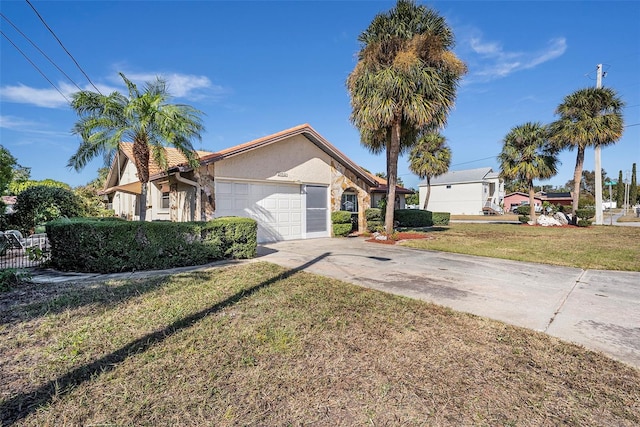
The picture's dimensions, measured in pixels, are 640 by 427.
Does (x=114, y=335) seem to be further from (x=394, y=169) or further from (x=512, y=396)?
(x=394, y=169)

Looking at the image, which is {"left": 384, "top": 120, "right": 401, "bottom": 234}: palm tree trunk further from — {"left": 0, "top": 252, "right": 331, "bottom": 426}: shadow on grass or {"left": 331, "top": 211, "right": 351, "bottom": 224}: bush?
{"left": 0, "top": 252, "right": 331, "bottom": 426}: shadow on grass

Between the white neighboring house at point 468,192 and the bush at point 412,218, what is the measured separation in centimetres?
2583

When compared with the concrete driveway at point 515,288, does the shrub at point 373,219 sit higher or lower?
higher

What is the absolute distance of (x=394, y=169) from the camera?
13844 millimetres

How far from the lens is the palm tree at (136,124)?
880 centimetres

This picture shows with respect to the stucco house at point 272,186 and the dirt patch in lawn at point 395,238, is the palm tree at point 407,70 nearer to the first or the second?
the stucco house at point 272,186

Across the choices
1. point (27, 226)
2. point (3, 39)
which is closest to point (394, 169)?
point (3, 39)

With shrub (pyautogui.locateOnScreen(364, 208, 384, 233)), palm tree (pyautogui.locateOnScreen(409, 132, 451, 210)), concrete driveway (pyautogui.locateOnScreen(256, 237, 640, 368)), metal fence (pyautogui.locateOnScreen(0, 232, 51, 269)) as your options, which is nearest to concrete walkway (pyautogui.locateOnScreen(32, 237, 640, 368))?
concrete driveway (pyautogui.locateOnScreen(256, 237, 640, 368))

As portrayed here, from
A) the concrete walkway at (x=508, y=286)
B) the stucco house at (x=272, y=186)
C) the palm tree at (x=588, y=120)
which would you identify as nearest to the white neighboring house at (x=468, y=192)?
the palm tree at (x=588, y=120)

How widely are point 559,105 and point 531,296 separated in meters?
23.4

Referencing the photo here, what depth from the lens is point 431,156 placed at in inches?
1113

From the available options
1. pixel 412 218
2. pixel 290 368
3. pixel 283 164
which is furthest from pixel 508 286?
pixel 412 218

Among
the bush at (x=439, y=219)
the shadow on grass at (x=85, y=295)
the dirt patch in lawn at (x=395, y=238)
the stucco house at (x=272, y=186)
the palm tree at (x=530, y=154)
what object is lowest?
the shadow on grass at (x=85, y=295)

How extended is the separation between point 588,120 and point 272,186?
22220mm
